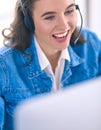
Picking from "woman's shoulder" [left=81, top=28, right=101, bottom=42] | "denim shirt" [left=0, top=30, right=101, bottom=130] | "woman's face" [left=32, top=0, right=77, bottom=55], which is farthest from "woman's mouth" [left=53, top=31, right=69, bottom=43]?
"woman's shoulder" [left=81, top=28, right=101, bottom=42]

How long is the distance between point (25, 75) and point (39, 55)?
9 centimetres

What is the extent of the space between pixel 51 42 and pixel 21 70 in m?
0.14

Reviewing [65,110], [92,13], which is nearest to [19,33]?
[65,110]

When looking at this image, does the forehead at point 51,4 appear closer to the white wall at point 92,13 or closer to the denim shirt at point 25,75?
the denim shirt at point 25,75

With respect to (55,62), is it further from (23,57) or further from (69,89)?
(69,89)

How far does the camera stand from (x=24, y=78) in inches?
39.8

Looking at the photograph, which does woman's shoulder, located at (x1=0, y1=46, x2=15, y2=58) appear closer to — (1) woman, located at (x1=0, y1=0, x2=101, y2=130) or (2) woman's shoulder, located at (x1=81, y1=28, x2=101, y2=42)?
(1) woman, located at (x1=0, y1=0, x2=101, y2=130)

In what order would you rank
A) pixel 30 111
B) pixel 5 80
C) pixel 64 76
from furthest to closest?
pixel 64 76, pixel 5 80, pixel 30 111

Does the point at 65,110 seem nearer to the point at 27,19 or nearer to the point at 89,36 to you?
the point at 27,19

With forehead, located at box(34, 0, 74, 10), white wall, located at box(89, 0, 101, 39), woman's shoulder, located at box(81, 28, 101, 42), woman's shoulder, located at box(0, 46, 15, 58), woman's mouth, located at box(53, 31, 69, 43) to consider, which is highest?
forehead, located at box(34, 0, 74, 10)

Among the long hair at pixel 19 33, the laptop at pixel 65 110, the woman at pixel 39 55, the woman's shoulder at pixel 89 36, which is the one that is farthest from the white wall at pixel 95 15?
the laptop at pixel 65 110

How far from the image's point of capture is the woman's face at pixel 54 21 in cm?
93

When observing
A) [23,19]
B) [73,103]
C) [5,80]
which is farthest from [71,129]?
[23,19]

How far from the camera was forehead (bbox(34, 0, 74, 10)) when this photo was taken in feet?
3.05
